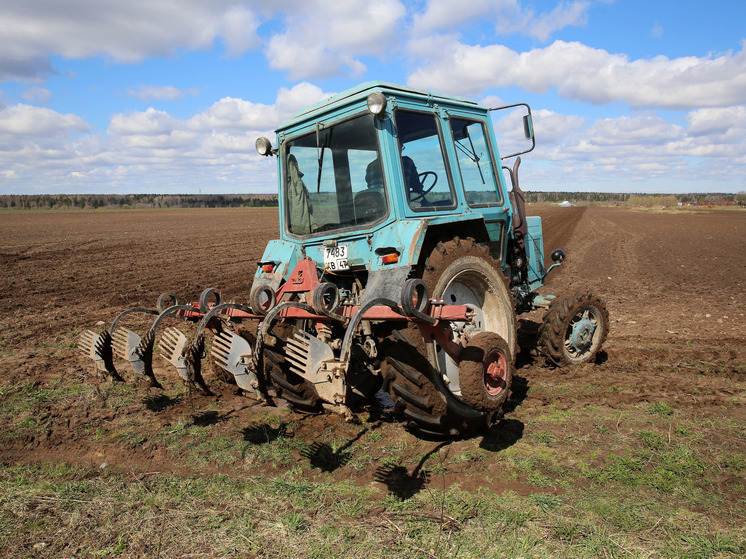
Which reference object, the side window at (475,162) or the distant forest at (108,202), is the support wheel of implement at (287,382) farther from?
the distant forest at (108,202)

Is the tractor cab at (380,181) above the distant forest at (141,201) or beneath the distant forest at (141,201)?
beneath

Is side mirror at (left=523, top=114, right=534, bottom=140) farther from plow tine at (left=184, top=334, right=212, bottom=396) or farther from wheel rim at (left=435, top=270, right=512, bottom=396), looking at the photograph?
plow tine at (left=184, top=334, right=212, bottom=396)

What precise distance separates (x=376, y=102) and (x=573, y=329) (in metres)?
3.61

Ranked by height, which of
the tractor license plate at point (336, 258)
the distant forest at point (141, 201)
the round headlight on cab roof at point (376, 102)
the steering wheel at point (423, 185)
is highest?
the distant forest at point (141, 201)

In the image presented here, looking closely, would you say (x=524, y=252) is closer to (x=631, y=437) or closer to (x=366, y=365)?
(x=631, y=437)

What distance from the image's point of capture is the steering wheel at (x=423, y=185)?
14.7ft

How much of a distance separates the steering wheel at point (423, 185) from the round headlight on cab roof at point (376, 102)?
0.82 m

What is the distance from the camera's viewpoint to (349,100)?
168 inches

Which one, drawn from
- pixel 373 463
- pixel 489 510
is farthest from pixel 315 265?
pixel 489 510

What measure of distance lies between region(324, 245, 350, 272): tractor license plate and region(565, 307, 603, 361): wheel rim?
115 inches

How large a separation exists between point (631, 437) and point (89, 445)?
4.41 meters

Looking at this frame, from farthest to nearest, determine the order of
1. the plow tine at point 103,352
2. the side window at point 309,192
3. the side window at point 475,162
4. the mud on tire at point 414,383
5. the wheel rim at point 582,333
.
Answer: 1. the wheel rim at point 582,333
2. the side window at point 475,162
3. the side window at point 309,192
4. the plow tine at point 103,352
5. the mud on tire at point 414,383

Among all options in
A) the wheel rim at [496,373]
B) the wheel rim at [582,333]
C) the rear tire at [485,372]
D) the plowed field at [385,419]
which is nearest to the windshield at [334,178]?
the rear tire at [485,372]

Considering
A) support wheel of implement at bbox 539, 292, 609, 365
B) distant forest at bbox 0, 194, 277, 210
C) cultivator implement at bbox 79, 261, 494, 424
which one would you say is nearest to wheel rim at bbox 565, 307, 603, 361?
support wheel of implement at bbox 539, 292, 609, 365
